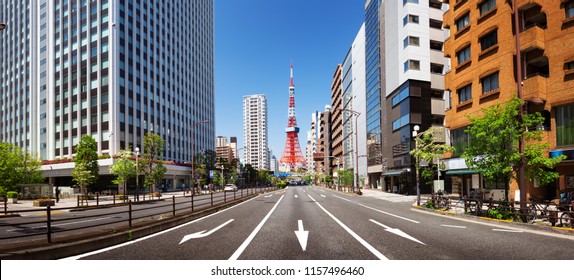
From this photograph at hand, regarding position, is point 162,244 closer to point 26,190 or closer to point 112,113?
point 26,190

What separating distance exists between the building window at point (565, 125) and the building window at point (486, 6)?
31.8 feet

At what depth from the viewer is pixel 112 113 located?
57.6 metres

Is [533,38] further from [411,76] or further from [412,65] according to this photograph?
[412,65]

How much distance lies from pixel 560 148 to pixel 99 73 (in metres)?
66.6

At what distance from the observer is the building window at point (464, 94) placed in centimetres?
2830

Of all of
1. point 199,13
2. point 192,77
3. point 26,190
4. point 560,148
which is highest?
point 199,13

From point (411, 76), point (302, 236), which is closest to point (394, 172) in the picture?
point (411, 76)

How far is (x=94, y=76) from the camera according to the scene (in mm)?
60344

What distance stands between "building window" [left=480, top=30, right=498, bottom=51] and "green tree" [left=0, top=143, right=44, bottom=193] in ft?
166

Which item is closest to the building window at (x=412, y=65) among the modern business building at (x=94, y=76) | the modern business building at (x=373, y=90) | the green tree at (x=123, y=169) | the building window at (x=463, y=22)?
the modern business building at (x=373, y=90)

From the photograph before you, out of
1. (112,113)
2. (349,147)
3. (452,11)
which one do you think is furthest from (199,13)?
(452,11)

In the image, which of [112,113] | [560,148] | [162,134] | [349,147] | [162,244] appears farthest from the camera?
[349,147]

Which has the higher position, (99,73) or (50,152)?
(99,73)

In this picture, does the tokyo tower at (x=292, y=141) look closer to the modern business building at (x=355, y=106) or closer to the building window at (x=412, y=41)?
the modern business building at (x=355, y=106)
